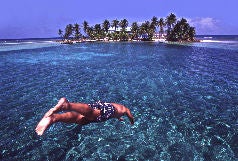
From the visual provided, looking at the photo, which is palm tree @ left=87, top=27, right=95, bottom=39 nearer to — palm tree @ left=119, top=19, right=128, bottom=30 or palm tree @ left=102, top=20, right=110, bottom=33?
palm tree @ left=102, top=20, right=110, bottom=33

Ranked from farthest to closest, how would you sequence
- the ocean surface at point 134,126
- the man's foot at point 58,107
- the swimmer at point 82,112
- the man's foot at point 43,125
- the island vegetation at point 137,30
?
1. the island vegetation at point 137,30
2. the ocean surface at point 134,126
3. the swimmer at point 82,112
4. the man's foot at point 58,107
5. the man's foot at point 43,125

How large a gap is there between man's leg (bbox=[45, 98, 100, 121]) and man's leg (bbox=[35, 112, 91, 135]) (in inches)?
6.7

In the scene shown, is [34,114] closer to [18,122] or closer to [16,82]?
[18,122]

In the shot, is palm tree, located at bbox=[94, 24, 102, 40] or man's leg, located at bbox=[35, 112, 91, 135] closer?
man's leg, located at bbox=[35, 112, 91, 135]

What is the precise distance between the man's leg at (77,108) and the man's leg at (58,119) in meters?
0.17

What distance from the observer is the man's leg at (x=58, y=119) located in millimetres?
6880

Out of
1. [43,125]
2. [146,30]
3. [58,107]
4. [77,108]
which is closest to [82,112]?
[77,108]

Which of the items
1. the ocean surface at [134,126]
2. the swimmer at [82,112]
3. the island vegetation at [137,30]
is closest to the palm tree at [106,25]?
the island vegetation at [137,30]

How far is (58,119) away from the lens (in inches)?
306

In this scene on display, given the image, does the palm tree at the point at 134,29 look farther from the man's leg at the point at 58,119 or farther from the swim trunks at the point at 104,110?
the man's leg at the point at 58,119

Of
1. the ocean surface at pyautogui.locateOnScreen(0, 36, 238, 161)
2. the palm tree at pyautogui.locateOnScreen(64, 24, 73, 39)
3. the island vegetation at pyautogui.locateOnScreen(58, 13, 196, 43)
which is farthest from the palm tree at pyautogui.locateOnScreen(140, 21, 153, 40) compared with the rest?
the ocean surface at pyautogui.locateOnScreen(0, 36, 238, 161)

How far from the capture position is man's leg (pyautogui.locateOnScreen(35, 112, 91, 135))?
6880 millimetres

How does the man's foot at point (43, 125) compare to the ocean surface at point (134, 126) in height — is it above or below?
above

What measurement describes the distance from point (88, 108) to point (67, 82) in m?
17.2
